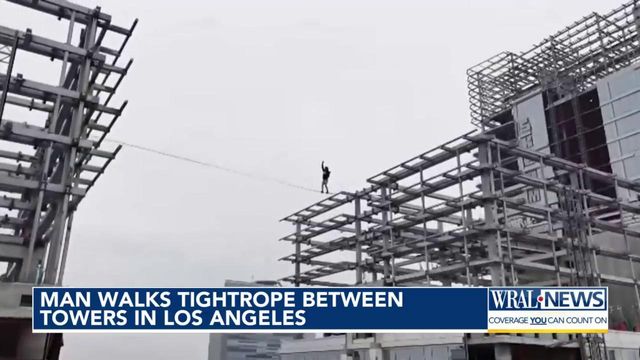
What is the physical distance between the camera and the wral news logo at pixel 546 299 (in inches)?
773

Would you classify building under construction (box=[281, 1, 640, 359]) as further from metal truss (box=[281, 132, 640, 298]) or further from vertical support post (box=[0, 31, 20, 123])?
vertical support post (box=[0, 31, 20, 123])

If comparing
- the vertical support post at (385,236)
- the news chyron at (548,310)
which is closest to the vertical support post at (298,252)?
the vertical support post at (385,236)

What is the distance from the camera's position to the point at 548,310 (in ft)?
64.0

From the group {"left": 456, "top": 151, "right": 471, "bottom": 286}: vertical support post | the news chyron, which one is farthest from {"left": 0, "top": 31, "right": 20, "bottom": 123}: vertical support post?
{"left": 456, "top": 151, "right": 471, "bottom": 286}: vertical support post

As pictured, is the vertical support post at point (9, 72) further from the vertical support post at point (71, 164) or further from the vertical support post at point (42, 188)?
the vertical support post at point (71, 164)

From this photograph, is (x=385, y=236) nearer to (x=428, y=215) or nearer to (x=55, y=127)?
(x=428, y=215)

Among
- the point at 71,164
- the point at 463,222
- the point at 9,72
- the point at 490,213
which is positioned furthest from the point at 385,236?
the point at 9,72

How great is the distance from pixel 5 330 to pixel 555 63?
57.0 meters

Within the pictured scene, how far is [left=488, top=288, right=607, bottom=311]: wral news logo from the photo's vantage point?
1962 centimetres

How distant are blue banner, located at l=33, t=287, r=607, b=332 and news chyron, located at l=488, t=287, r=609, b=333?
4 centimetres

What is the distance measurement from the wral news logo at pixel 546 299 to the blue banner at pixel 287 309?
0.05 m

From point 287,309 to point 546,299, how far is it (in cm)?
974

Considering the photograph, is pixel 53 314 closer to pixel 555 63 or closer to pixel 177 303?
pixel 177 303

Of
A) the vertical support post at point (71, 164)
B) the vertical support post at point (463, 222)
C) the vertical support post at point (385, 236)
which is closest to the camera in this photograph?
the vertical support post at point (71, 164)
